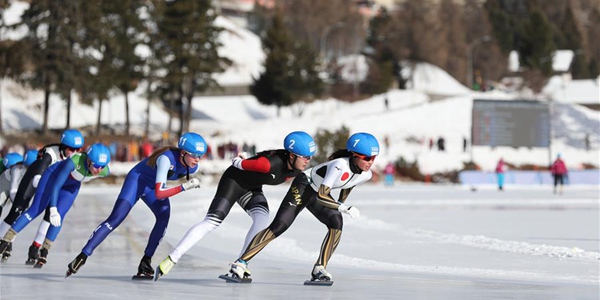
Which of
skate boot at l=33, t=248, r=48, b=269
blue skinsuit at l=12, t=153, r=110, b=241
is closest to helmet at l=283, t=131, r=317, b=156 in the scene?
blue skinsuit at l=12, t=153, r=110, b=241

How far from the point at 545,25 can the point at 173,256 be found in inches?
4302

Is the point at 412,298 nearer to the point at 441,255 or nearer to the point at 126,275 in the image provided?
the point at 126,275

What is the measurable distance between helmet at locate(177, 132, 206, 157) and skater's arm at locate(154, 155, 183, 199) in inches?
8.3

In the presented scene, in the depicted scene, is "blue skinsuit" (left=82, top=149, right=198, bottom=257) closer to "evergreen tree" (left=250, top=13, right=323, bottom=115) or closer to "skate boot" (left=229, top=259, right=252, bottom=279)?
"skate boot" (left=229, top=259, right=252, bottom=279)

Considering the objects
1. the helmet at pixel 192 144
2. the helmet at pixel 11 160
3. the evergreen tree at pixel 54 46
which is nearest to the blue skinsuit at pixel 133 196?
the helmet at pixel 192 144

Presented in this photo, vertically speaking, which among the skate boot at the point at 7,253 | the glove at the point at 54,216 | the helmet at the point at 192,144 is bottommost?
the skate boot at the point at 7,253

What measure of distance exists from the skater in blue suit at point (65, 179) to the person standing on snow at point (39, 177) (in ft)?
0.69

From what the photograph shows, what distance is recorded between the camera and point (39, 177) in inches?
540

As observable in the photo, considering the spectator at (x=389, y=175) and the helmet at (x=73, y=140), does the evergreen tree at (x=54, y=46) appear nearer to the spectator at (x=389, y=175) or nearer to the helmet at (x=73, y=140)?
the spectator at (x=389, y=175)

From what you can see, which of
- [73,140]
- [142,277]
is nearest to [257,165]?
[142,277]

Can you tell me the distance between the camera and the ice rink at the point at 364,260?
10484 mm

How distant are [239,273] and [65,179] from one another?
8.60 feet

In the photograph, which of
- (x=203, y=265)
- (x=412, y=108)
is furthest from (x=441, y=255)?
(x=412, y=108)

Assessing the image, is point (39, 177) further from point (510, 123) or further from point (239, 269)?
point (510, 123)
